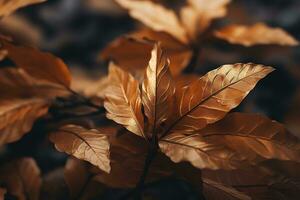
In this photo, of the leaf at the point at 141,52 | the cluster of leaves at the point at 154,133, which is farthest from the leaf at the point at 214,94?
the leaf at the point at 141,52

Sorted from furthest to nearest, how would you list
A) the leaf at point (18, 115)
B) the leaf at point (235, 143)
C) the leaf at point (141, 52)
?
the leaf at point (141, 52) → the leaf at point (18, 115) → the leaf at point (235, 143)

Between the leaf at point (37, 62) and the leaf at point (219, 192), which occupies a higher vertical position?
the leaf at point (37, 62)

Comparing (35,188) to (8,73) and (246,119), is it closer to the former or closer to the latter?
(8,73)

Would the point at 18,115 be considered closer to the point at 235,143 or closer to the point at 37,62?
the point at 37,62

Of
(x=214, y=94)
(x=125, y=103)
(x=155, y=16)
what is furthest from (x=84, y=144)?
(x=155, y=16)

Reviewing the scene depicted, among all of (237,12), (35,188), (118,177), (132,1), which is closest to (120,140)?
(118,177)

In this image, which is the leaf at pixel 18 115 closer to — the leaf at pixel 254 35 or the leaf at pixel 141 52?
the leaf at pixel 141 52
